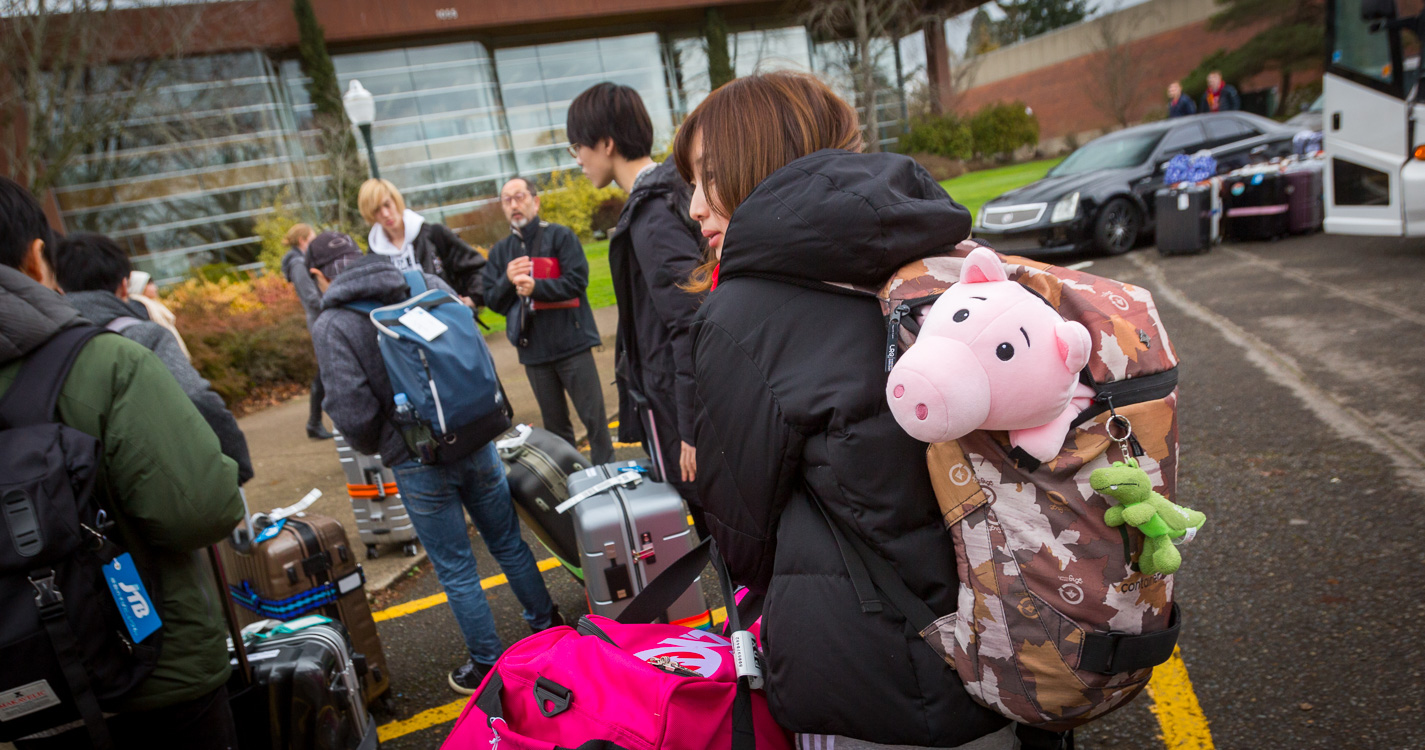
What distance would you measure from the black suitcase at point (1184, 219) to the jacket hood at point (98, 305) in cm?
1081

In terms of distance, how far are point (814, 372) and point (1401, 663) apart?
2628 mm

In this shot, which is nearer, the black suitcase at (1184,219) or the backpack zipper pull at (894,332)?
the backpack zipper pull at (894,332)

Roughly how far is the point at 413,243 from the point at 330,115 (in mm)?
21990

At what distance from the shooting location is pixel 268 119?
22.8 metres

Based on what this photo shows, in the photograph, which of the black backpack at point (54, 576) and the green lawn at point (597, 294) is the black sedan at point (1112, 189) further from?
the black backpack at point (54, 576)

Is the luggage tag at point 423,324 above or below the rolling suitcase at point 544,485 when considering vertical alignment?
above

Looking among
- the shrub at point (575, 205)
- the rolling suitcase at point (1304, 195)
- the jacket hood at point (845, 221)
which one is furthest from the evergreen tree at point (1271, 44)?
the jacket hood at point (845, 221)

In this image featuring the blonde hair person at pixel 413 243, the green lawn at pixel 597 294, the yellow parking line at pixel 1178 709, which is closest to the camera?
the yellow parking line at pixel 1178 709

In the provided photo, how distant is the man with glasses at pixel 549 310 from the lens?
463cm

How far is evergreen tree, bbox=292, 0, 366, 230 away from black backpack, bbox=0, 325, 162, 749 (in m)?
22.9

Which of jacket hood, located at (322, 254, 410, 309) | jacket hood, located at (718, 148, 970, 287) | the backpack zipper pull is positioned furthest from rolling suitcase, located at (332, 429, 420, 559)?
the backpack zipper pull

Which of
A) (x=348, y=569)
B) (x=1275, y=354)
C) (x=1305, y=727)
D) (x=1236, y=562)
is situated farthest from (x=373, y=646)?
(x=1275, y=354)

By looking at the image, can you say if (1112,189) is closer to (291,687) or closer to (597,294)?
(597,294)

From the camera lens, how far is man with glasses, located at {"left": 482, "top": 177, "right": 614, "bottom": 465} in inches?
182
